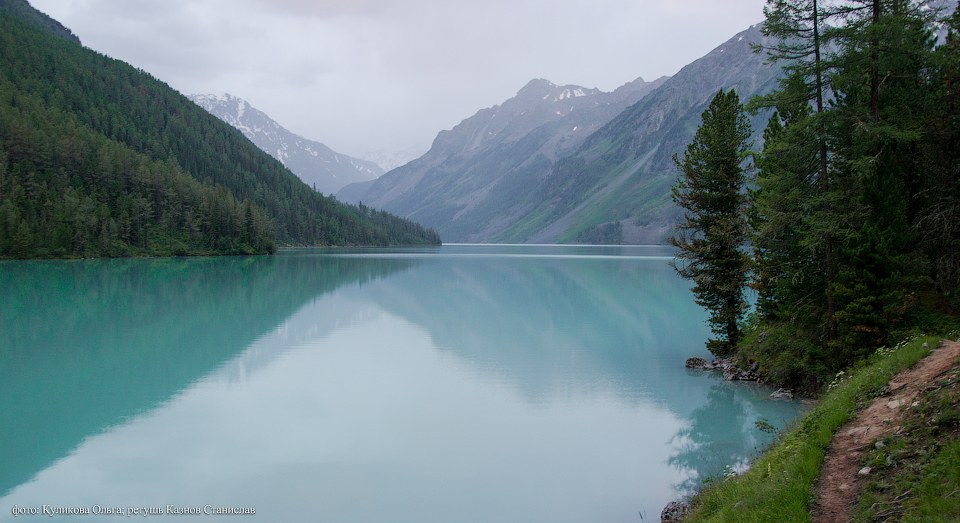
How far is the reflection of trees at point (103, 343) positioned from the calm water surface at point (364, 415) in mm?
149

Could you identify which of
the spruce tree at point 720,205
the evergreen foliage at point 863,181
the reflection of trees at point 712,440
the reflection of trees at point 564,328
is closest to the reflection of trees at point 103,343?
the reflection of trees at point 564,328

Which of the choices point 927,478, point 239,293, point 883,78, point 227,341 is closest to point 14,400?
point 227,341

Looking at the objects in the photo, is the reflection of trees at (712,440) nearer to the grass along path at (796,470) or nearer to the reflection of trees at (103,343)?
the grass along path at (796,470)

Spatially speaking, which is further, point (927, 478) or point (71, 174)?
point (71, 174)

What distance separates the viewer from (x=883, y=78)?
2022 centimetres

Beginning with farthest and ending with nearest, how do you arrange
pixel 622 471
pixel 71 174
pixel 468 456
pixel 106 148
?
pixel 106 148 → pixel 71 174 → pixel 468 456 → pixel 622 471

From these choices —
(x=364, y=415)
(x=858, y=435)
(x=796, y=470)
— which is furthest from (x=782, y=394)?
(x=364, y=415)

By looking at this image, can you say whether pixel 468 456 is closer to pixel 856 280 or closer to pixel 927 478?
pixel 927 478

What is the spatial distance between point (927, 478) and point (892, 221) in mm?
13298

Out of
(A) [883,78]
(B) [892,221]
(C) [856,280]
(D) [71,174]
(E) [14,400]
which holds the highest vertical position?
(D) [71,174]

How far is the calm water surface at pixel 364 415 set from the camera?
1427 cm

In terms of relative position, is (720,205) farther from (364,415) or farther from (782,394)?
(364,415)

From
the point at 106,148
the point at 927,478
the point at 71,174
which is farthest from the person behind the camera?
the point at 106,148

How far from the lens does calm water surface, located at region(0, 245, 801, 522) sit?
14266 mm
